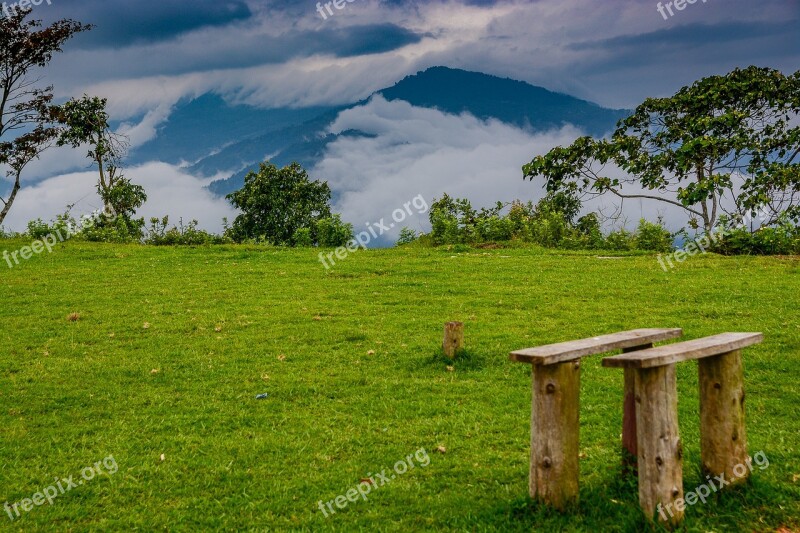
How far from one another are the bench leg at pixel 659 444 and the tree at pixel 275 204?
55.5 metres

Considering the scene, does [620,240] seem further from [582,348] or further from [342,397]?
[582,348]

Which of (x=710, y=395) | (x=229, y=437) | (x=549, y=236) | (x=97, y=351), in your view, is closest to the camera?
(x=710, y=395)

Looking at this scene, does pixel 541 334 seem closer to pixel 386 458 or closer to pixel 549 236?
pixel 386 458

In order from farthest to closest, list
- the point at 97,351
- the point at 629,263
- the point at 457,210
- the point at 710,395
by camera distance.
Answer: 1. the point at 457,210
2. the point at 629,263
3. the point at 97,351
4. the point at 710,395

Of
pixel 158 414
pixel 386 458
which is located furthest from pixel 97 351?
pixel 386 458

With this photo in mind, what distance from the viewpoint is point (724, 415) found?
5988 mm

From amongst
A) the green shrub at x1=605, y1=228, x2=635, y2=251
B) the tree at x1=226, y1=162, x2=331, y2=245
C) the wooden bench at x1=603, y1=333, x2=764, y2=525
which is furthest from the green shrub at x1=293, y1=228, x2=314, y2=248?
the tree at x1=226, y1=162, x2=331, y2=245

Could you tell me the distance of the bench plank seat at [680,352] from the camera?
16.7ft

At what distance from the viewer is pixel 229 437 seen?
322 inches

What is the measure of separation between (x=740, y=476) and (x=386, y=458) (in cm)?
371

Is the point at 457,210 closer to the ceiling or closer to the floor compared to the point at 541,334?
closer to the ceiling

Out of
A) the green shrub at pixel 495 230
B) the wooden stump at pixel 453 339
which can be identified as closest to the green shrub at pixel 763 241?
the green shrub at pixel 495 230

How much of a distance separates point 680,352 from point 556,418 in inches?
46.7

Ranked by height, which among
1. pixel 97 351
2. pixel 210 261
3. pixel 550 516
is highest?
pixel 210 261
